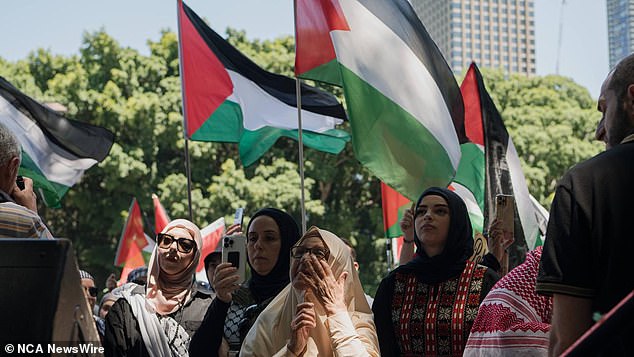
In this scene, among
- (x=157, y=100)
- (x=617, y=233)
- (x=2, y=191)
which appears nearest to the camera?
(x=617, y=233)

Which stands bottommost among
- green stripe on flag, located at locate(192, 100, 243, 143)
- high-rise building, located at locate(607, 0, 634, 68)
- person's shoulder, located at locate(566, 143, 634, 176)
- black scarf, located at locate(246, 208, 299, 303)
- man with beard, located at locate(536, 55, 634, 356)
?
black scarf, located at locate(246, 208, 299, 303)

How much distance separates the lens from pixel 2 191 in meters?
3.54

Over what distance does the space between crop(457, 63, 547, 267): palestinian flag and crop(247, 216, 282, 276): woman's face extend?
9.77ft

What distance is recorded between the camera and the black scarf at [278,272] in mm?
4641

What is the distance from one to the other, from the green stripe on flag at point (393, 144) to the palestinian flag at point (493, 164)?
1070 millimetres

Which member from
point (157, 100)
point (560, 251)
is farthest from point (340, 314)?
point (157, 100)

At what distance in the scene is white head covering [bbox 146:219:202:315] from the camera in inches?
184

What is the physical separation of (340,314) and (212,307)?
971 millimetres

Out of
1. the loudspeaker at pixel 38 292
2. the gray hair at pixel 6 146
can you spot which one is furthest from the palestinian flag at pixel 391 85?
the loudspeaker at pixel 38 292

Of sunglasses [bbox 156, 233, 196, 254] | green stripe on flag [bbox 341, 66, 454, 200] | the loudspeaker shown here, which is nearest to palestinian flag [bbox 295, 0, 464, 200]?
green stripe on flag [bbox 341, 66, 454, 200]

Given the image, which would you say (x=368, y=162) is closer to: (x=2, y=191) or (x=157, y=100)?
(x=2, y=191)

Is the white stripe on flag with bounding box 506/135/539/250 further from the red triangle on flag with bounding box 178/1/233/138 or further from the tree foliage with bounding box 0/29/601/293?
the tree foliage with bounding box 0/29/601/293

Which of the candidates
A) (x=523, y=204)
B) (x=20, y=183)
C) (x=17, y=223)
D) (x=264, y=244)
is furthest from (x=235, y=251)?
(x=523, y=204)

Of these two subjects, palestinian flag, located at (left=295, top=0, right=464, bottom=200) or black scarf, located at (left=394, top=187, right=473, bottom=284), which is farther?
palestinian flag, located at (left=295, top=0, right=464, bottom=200)
